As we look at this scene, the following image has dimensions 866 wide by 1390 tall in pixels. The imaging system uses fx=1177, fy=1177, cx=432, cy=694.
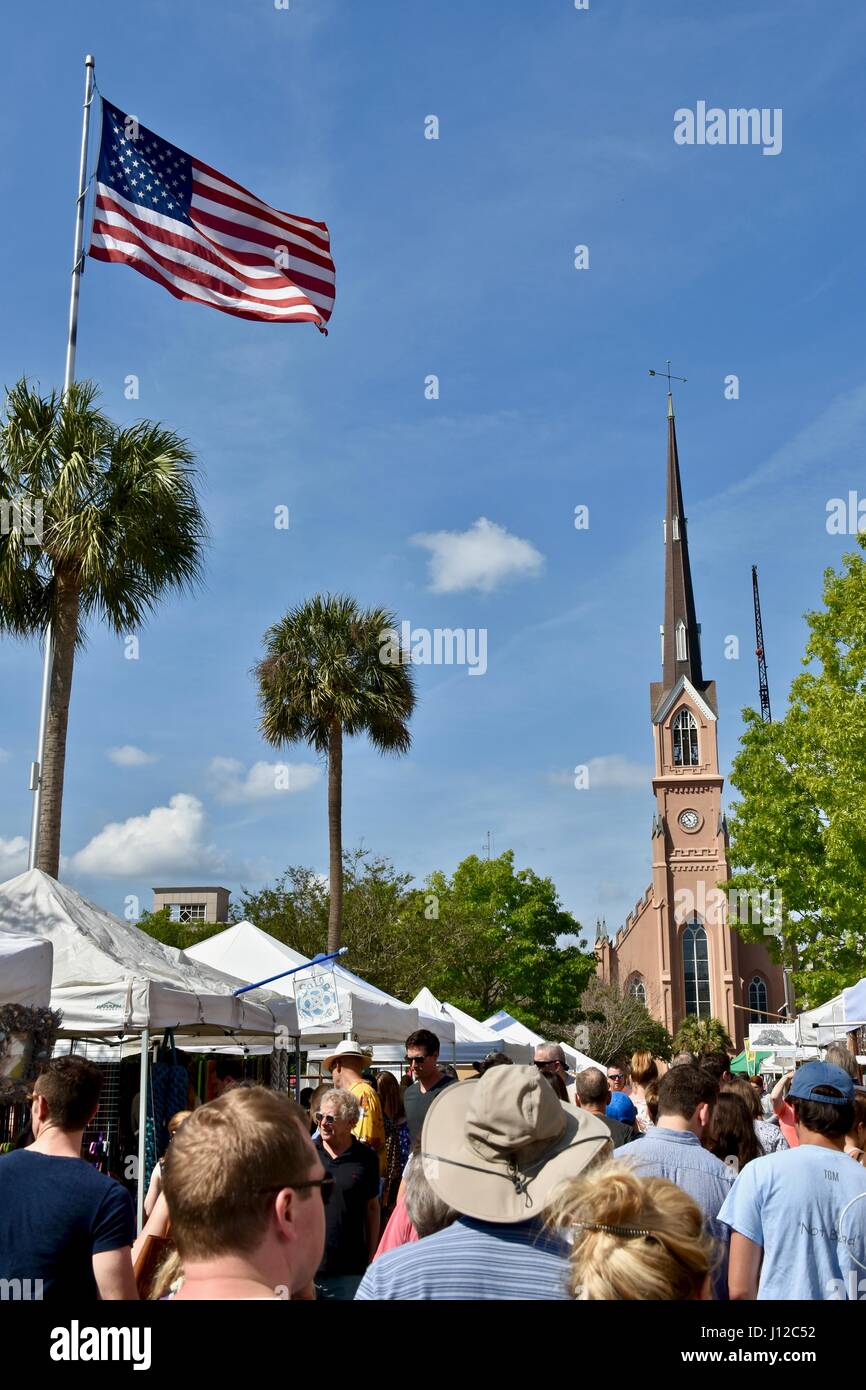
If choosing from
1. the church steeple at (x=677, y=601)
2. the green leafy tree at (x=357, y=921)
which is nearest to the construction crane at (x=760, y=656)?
the church steeple at (x=677, y=601)

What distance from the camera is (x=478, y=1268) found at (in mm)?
2656

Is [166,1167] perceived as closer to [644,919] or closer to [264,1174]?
[264,1174]

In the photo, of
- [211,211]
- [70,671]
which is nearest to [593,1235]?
[70,671]

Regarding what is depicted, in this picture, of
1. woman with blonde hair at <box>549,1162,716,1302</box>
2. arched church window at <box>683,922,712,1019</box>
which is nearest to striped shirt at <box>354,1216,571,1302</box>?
woman with blonde hair at <box>549,1162,716,1302</box>

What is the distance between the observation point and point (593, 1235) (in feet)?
7.58

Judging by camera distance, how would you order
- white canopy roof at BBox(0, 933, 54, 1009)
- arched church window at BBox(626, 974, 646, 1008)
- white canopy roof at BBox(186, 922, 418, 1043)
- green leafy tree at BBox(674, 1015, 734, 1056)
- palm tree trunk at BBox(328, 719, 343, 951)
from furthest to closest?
arched church window at BBox(626, 974, 646, 1008) → green leafy tree at BBox(674, 1015, 734, 1056) → palm tree trunk at BBox(328, 719, 343, 951) → white canopy roof at BBox(186, 922, 418, 1043) → white canopy roof at BBox(0, 933, 54, 1009)

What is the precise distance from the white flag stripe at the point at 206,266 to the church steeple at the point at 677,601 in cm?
7908

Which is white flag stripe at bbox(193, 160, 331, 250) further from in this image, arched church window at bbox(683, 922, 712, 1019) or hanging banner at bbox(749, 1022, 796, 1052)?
arched church window at bbox(683, 922, 712, 1019)

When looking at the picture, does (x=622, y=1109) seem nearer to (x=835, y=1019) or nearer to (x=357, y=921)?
(x=835, y=1019)

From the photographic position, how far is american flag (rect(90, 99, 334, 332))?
16.1 m

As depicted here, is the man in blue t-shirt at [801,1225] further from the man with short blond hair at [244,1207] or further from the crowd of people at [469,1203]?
the man with short blond hair at [244,1207]

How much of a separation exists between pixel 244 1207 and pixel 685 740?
298 feet

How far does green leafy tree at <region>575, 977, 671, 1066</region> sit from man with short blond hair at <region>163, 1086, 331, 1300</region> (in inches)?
2508
